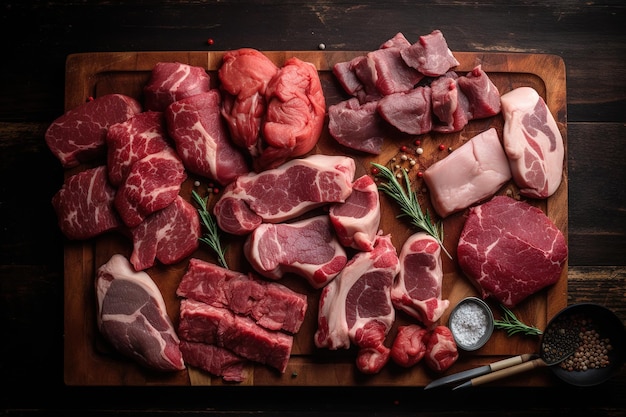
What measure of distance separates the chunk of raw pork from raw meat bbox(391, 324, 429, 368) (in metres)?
0.06

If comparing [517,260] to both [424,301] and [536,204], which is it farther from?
[424,301]

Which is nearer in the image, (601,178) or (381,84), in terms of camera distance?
(381,84)

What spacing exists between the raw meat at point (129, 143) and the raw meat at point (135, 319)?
0.55 metres

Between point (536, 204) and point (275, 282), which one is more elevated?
point (536, 204)

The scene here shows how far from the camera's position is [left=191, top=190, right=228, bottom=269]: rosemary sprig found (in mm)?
3365

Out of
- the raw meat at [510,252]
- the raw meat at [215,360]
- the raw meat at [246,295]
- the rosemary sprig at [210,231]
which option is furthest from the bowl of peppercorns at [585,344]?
the rosemary sprig at [210,231]

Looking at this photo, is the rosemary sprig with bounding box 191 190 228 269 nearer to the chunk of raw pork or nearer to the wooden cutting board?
the wooden cutting board

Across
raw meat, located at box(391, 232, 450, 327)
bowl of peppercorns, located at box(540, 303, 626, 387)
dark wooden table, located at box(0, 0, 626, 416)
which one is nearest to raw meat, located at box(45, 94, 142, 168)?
dark wooden table, located at box(0, 0, 626, 416)

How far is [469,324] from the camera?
10.9 feet

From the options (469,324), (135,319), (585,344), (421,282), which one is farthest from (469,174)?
(135,319)

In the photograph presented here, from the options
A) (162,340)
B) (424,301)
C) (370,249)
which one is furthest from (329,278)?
(162,340)

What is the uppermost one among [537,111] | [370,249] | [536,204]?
[537,111]

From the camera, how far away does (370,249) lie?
10.8ft

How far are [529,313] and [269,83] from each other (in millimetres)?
2079
